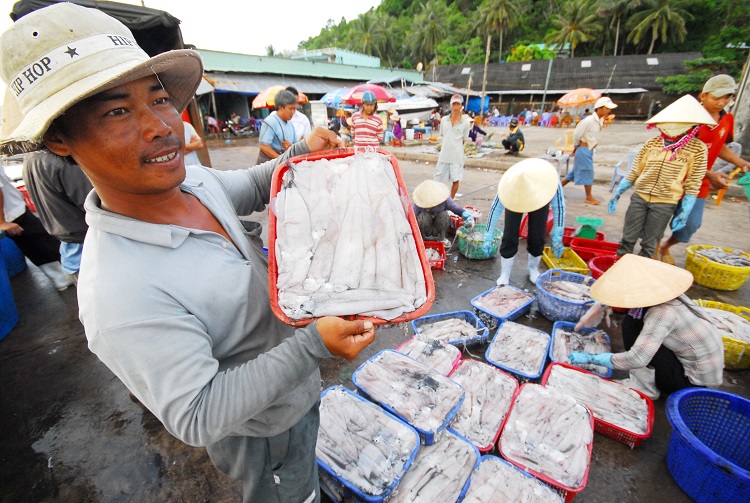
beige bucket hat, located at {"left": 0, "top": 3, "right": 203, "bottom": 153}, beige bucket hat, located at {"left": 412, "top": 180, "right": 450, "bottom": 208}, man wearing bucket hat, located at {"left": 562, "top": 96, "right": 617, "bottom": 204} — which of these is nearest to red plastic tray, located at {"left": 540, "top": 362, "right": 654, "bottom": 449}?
beige bucket hat, located at {"left": 412, "top": 180, "right": 450, "bottom": 208}

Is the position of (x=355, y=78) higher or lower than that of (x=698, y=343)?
higher

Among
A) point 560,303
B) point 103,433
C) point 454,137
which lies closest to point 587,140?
point 454,137

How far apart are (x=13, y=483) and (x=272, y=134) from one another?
15.2 feet

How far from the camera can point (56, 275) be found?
4.70 metres

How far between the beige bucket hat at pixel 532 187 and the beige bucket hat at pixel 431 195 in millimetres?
1242

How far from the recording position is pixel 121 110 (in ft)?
3.05

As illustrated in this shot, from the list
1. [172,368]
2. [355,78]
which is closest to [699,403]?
[172,368]

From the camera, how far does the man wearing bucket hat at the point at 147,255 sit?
830 mm

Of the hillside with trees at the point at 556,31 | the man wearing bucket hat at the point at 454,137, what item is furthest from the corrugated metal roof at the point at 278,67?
the man wearing bucket hat at the point at 454,137

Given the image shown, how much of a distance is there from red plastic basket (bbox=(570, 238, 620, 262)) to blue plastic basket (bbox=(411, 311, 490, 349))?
242cm

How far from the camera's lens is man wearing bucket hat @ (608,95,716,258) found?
356 centimetres

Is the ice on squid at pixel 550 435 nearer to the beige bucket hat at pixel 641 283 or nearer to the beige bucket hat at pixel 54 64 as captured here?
the beige bucket hat at pixel 641 283

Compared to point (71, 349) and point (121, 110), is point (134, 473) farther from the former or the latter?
point (121, 110)

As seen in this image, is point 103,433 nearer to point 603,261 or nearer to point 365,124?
point 603,261
